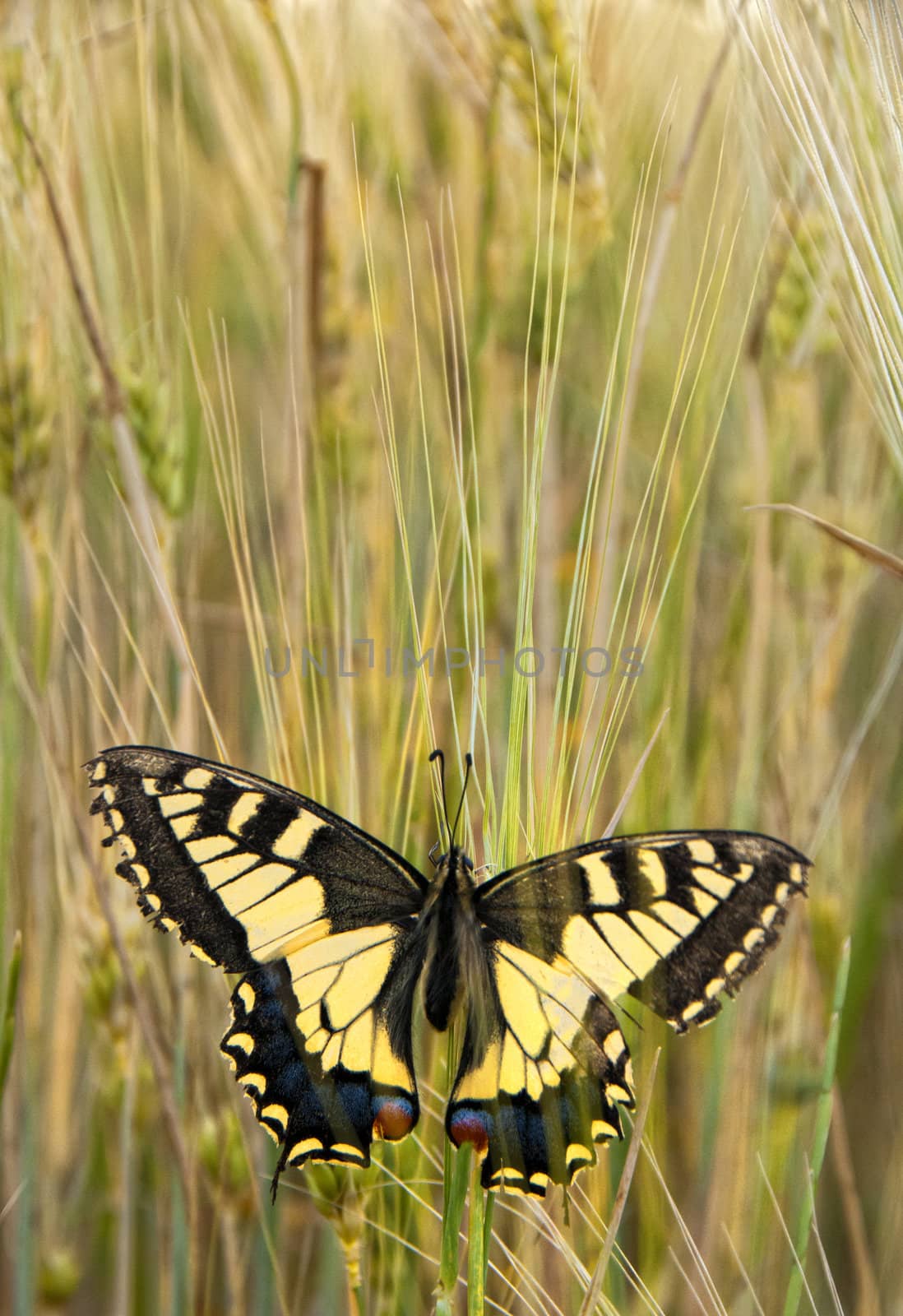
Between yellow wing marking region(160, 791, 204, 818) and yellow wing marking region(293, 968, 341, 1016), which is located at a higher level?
yellow wing marking region(160, 791, 204, 818)

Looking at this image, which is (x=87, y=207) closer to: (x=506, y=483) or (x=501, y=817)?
(x=506, y=483)

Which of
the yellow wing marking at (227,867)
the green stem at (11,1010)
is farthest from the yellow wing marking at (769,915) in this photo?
the green stem at (11,1010)

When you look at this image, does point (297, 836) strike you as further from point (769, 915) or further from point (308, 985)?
point (769, 915)

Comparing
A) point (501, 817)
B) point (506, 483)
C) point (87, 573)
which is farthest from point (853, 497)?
point (87, 573)

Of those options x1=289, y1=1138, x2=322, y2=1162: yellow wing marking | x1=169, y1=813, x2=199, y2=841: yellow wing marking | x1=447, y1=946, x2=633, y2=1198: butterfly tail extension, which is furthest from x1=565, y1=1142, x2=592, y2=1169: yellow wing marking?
x1=169, y1=813, x2=199, y2=841: yellow wing marking

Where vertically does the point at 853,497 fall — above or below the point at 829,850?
above

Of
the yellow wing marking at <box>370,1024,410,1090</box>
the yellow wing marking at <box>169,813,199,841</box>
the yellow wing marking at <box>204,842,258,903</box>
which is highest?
the yellow wing marking at <box>169,813,199,841</box>

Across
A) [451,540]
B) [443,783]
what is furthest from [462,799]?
[451,540]

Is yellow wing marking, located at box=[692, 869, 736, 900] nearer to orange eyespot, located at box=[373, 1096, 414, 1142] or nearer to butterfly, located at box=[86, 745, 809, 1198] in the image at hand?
butterfly, located at box=[86, 745, 809, 1198]
